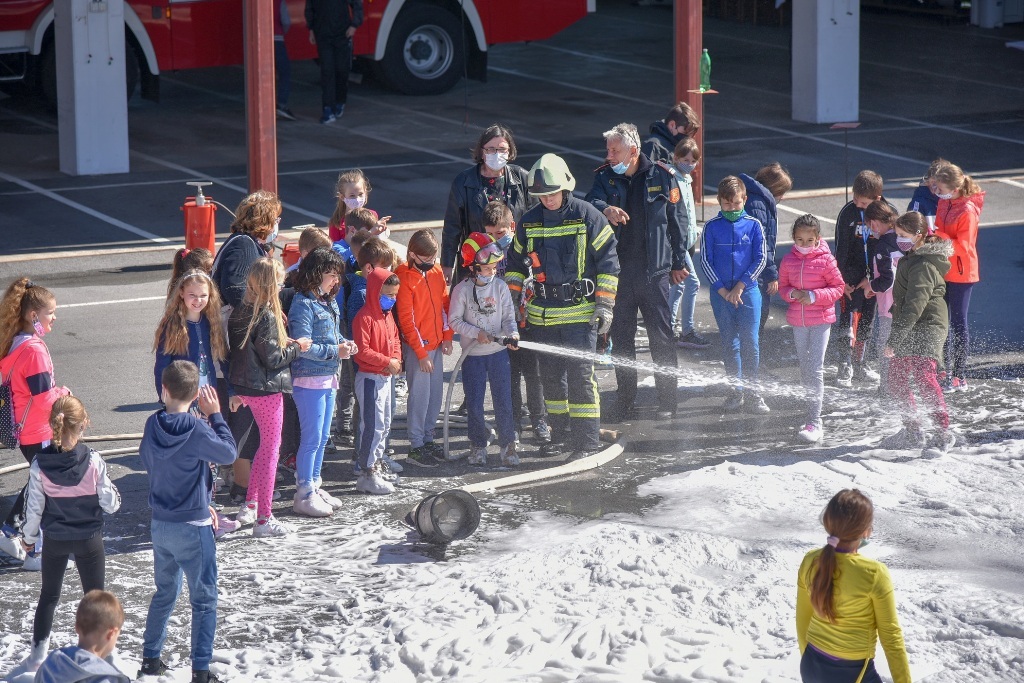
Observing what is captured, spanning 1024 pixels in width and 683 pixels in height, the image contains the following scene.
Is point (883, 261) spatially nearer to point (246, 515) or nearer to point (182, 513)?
point (246, 515)

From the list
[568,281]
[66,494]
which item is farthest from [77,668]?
[568,281]

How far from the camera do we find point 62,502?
656cm

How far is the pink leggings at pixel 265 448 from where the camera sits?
802 cm

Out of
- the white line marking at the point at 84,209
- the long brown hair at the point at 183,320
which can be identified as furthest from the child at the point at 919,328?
the white line marking at the point at 84,209

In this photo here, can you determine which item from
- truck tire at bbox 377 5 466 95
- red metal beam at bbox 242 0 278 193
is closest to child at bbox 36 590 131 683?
red metal beam at bbox 242 0 278 193

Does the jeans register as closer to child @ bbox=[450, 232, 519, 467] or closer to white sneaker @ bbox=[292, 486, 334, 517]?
child @ bbox=[450, 232, 519, 467]

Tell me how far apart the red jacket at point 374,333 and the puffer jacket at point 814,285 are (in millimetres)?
→ 2663

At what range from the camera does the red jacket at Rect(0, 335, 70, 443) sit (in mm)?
7527

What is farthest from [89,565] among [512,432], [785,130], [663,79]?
[663,79]

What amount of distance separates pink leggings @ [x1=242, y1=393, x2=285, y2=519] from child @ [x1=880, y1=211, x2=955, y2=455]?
12.4 feet

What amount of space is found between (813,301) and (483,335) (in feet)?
7.20

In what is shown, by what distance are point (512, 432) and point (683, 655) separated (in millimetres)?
2958

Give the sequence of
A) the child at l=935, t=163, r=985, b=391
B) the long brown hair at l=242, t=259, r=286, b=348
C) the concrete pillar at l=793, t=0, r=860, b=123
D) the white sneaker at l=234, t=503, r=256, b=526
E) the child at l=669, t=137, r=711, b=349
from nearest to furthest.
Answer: the long brown hair at l=242, t=259, r=286, b=348, the white sneaker at l=234, t=503, r=256, b=526, the child at l=935, t=163, r=985, b=391, the child at l=669, t=137, r=711, b=349, the concrete pillar at l=793, t=0, r=860, b=123

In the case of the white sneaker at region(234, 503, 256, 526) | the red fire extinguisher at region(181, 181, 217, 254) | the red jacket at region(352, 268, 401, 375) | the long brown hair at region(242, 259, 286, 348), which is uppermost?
the red fire extinguisher at region(181, 181, 217, 254)
